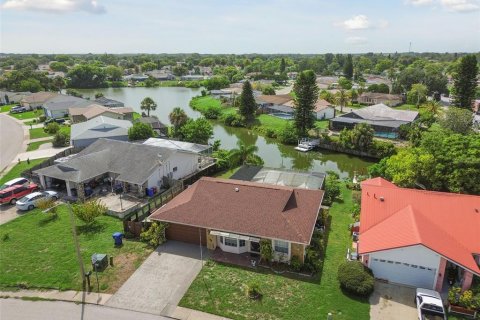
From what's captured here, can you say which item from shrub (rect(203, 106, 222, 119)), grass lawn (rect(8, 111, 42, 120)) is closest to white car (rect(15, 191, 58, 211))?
shrub (rect(203, 106, 222, 119))

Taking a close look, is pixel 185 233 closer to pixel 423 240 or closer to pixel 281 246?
pixel 281 246

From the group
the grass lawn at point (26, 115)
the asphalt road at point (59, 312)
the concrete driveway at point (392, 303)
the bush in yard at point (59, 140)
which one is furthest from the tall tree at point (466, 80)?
the grass lawn at point (26, 115)

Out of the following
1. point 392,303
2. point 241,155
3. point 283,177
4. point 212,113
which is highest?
point 283,177

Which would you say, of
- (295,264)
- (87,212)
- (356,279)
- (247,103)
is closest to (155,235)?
(87,212)

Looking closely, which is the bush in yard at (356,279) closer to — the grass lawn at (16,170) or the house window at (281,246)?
the house window at (281,246)

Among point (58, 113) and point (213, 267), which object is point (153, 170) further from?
point (58, 113)
